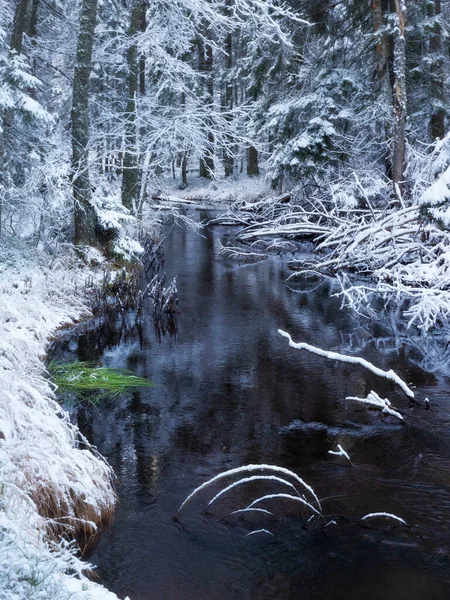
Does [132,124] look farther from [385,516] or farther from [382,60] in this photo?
[385,516]

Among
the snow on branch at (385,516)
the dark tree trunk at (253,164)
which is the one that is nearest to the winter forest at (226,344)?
the snow on branch at (385,516)

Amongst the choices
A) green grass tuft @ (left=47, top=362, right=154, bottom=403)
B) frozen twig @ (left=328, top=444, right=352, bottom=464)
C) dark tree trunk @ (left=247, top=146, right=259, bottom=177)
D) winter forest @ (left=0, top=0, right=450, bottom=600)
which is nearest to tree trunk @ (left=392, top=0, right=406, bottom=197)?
winter forest @ (left=0, top=0, right=450, bottom=600)

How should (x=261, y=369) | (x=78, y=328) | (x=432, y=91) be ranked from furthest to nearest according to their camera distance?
(x=432, y=91), (x=78, y=328), (x=261, y=369)

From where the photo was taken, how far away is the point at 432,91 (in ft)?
64.8

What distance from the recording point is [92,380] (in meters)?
8.11

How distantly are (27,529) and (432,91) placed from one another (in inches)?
773

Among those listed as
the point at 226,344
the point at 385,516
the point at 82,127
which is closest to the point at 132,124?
the point at 82,127

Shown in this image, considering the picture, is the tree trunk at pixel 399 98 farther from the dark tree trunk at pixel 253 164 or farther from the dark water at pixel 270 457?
the dark tree trunk at pixel 253 164

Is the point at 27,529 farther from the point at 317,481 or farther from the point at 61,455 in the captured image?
the point at 317,481

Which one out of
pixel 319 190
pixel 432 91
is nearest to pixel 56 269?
pixel 319 190

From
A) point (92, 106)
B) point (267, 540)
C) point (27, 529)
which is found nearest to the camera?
point (27, 529)

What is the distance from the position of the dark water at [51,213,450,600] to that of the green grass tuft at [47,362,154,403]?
23 cm

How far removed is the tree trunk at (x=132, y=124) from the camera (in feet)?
49.8

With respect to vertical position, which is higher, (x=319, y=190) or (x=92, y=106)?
(x=92, y=106)
